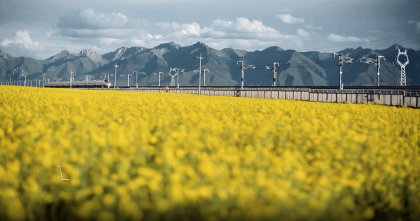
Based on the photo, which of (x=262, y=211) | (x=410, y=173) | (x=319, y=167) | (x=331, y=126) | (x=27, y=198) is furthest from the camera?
(x=331, y=126)

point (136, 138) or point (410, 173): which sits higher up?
point (136, 138)

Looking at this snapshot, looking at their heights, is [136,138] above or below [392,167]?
above

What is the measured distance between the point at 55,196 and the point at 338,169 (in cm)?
481

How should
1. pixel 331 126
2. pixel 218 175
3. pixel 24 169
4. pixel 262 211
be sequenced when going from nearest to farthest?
pixel 262 211 → pixel 218 175 → pixel 24 169 → pixel 331 126

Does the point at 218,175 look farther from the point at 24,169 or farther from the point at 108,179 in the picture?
the point at 24,169

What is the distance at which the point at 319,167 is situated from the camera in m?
6.25

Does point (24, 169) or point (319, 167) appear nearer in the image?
point (24, 169)

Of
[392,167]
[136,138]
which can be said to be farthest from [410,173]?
[136,138]

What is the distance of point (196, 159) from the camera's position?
6.44 metres

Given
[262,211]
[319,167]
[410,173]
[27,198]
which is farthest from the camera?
[410,173]

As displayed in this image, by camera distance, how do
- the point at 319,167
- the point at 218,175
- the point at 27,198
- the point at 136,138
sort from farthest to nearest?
1. the point at 136,138
2. the point at 319,167
3. the point at 218,175
4. the point at 27,198

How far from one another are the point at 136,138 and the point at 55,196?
2.99 meters

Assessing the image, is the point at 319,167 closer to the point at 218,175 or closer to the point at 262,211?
the point at 218,175

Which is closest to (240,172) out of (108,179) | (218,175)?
(218,175)
